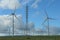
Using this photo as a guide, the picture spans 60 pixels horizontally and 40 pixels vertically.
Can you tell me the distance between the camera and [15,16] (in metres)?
50.1
